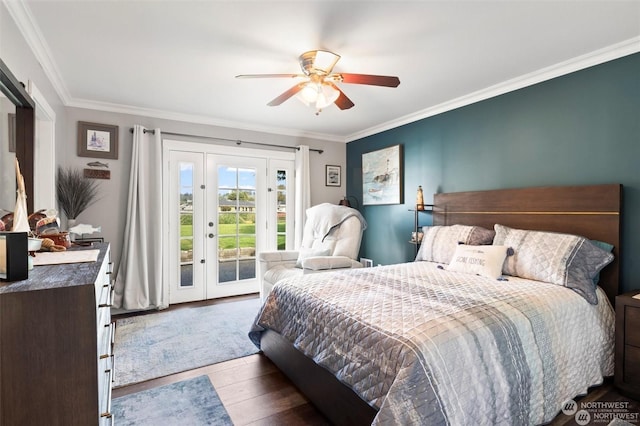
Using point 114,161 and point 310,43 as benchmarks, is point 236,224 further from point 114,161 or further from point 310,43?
point 310,43

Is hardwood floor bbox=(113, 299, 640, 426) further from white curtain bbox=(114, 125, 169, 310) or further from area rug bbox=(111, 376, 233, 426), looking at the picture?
white curtain bbox=(114, 125, 169, 310)

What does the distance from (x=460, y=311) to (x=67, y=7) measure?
9.32 feet

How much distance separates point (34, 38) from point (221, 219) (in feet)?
8.59

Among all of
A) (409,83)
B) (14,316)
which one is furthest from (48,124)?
(409,83)

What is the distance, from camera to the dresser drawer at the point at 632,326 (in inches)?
79.4

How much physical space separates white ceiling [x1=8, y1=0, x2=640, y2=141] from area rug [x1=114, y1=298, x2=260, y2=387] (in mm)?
2416

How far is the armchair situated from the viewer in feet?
11.8

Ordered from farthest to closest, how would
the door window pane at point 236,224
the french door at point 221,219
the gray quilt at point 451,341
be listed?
the door window pane at point 236,224
the french door at point 221,219
the gray quilt at point 451,341

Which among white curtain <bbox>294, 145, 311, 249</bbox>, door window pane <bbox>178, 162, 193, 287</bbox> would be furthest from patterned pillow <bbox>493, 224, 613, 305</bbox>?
→ door window pane <bbox>178, 162, 193, 287</bbox>

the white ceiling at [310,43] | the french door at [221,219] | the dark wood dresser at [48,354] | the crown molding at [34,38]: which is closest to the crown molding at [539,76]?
the white ceiling at [310,43]

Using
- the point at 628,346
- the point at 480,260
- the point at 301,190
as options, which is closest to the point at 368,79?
the point at 480,260

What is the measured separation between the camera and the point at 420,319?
1565 mm

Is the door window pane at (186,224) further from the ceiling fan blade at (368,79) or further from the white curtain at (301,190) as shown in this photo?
the ceiling fan blade at (368,79)

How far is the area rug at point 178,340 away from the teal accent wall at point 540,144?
227cm
